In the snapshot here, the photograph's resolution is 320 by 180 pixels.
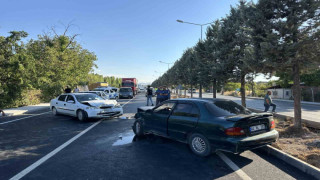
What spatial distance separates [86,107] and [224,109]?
720 centimetres

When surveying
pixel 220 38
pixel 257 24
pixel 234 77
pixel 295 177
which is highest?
pixel 220 38

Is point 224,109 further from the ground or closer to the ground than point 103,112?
further from the ground

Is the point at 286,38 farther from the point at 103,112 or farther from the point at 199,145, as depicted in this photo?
the point at 103,112

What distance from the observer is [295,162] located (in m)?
4.42

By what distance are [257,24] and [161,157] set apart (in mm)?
6139

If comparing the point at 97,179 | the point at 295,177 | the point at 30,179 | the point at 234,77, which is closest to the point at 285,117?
the point at 234,77

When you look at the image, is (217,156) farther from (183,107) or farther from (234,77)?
(234,77)

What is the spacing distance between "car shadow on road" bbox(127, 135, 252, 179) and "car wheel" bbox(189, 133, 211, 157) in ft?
0.40

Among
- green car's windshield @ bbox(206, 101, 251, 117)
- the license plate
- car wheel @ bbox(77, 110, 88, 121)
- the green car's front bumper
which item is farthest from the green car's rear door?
car wheel @ bbox(77, 110, 88, 121)

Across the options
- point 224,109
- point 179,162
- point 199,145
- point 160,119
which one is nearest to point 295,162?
point 224,109

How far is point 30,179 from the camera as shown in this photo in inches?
149

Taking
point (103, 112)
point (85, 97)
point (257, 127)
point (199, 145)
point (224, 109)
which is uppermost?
point (85, 97)

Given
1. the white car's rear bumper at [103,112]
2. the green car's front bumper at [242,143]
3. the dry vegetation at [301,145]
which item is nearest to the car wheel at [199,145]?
the green car's front bumper at [242,143]

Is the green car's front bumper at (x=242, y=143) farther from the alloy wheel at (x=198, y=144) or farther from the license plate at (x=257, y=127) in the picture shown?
the alloy wheel at (x=198, y=144)
